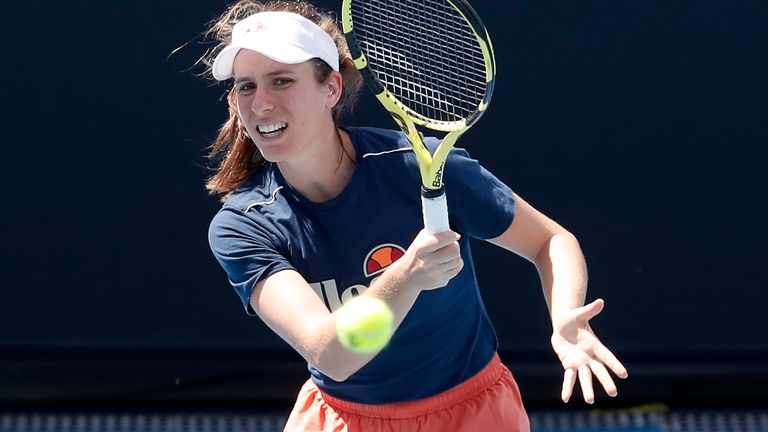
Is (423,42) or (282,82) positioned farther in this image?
(423,42)

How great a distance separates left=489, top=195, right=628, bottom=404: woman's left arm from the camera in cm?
216

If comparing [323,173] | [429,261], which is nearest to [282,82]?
[323,173]

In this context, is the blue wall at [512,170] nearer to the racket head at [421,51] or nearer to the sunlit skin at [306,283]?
the racket head at [421,51]

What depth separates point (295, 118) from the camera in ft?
7.69

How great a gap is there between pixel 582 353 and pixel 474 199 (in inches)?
15.7

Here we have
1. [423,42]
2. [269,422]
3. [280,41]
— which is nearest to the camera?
[280,41]

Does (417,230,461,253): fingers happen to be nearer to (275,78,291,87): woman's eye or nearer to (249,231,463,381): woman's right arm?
(249,231,463,381): woman's right arm

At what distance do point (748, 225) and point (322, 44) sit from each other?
198 cm

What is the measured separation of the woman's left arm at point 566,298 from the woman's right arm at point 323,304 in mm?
295

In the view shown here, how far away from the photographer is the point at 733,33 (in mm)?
3816

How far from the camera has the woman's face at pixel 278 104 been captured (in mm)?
2311

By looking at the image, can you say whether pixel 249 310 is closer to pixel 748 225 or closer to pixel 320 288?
pixel 320 288

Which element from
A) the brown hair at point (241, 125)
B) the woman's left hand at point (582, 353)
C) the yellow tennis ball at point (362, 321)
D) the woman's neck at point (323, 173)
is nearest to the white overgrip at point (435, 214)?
the yellow tennis ball at point (362, 321)

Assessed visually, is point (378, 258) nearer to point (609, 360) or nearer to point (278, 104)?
point (278, 104)
